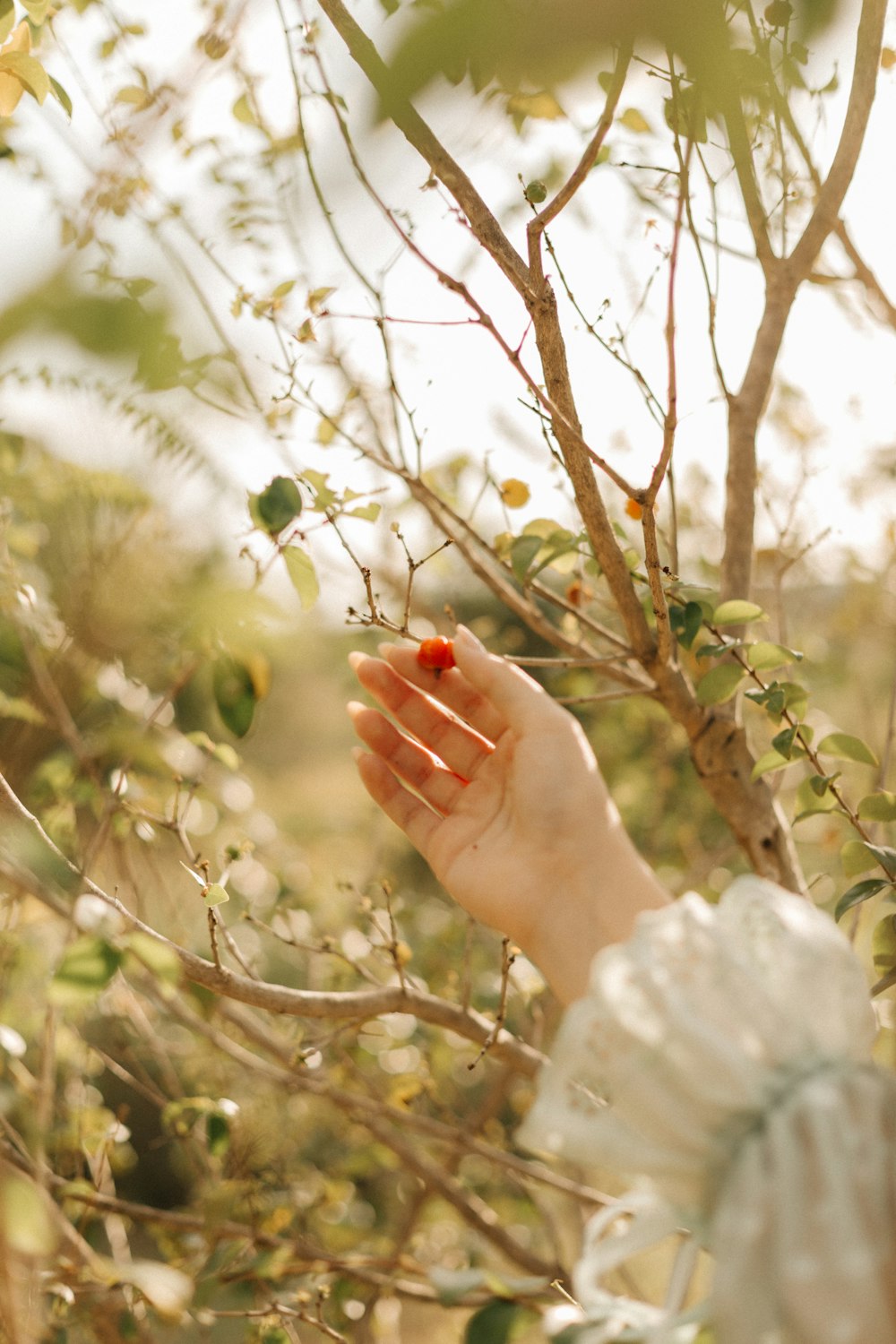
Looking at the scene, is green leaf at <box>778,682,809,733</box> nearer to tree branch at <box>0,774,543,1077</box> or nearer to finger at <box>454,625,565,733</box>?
finger at <box>454,625,565,733</box>

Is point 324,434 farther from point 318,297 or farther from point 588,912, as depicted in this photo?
point 588,912

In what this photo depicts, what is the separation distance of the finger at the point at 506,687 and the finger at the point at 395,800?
0.15m

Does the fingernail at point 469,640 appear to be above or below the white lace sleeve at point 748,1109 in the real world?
above

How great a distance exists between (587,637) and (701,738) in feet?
1.54

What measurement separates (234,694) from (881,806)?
59cm

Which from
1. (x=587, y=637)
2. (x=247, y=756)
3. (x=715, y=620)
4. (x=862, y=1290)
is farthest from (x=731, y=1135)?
(x=247, y=756)

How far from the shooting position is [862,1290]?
439 millimetres

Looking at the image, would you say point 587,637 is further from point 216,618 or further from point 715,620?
point 216,618

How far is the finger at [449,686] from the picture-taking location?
1055 mm

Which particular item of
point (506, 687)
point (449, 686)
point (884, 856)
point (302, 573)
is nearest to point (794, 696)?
point (884, 856)

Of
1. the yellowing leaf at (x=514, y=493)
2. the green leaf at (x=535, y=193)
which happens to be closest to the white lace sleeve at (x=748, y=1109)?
the green leaf at (x=535, y=193)

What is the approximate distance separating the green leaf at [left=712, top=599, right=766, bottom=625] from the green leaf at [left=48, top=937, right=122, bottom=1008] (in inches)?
23.8

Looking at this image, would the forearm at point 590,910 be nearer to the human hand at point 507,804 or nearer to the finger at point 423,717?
the human hand at point 507,804

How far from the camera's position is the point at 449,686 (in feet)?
3.48
